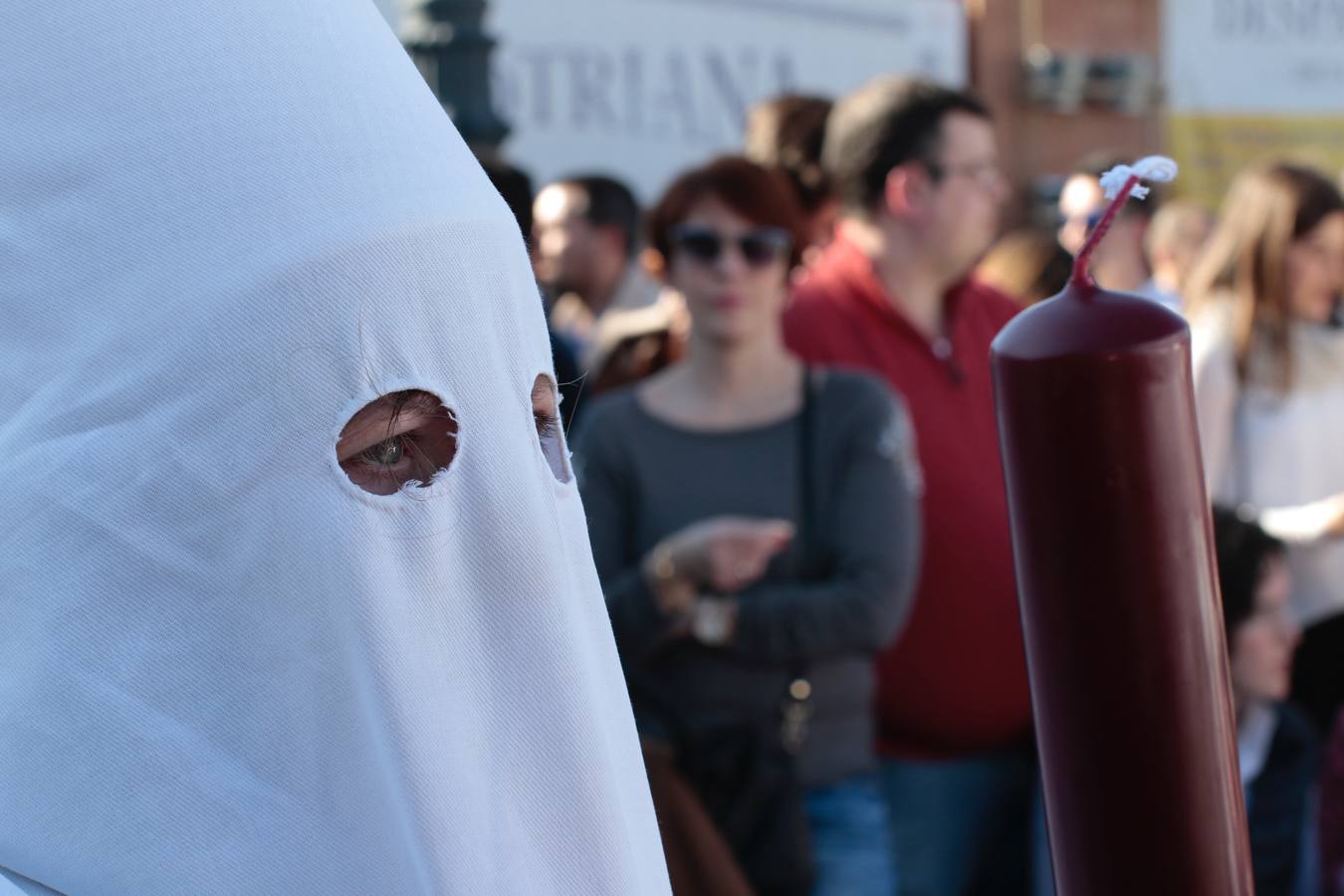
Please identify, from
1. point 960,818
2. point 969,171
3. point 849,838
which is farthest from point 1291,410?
point 849,838

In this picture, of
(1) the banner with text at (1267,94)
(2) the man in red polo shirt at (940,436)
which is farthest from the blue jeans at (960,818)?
(1) the banner with text at (1267,94)

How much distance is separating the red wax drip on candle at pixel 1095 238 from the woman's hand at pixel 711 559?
6.72 feet

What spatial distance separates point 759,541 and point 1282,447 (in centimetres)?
188

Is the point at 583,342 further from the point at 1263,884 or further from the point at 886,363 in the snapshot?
the point at 1263,884

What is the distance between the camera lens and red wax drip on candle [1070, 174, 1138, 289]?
101cm

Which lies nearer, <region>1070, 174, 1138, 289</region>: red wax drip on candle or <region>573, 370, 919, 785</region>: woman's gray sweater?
<region>1070, 174, 1138, 289</region>: red wax drip on candle

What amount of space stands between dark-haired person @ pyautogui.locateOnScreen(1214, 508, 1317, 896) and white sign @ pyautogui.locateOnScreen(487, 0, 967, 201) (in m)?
4.47

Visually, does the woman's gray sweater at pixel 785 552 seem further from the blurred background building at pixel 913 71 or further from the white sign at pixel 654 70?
the white sign at pixel 654 70

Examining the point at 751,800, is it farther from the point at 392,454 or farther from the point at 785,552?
the point at 392,454

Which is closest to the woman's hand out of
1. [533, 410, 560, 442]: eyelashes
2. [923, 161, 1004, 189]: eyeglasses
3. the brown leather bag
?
the brown leather bag

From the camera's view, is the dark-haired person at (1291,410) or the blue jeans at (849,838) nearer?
the blue jeans at (849,838)

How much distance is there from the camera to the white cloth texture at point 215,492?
120cm

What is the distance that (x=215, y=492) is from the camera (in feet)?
3.98

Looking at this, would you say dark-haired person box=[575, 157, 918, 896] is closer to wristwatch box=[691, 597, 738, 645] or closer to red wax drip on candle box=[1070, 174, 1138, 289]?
wristwatch box=[691, 597, 738, 645]
